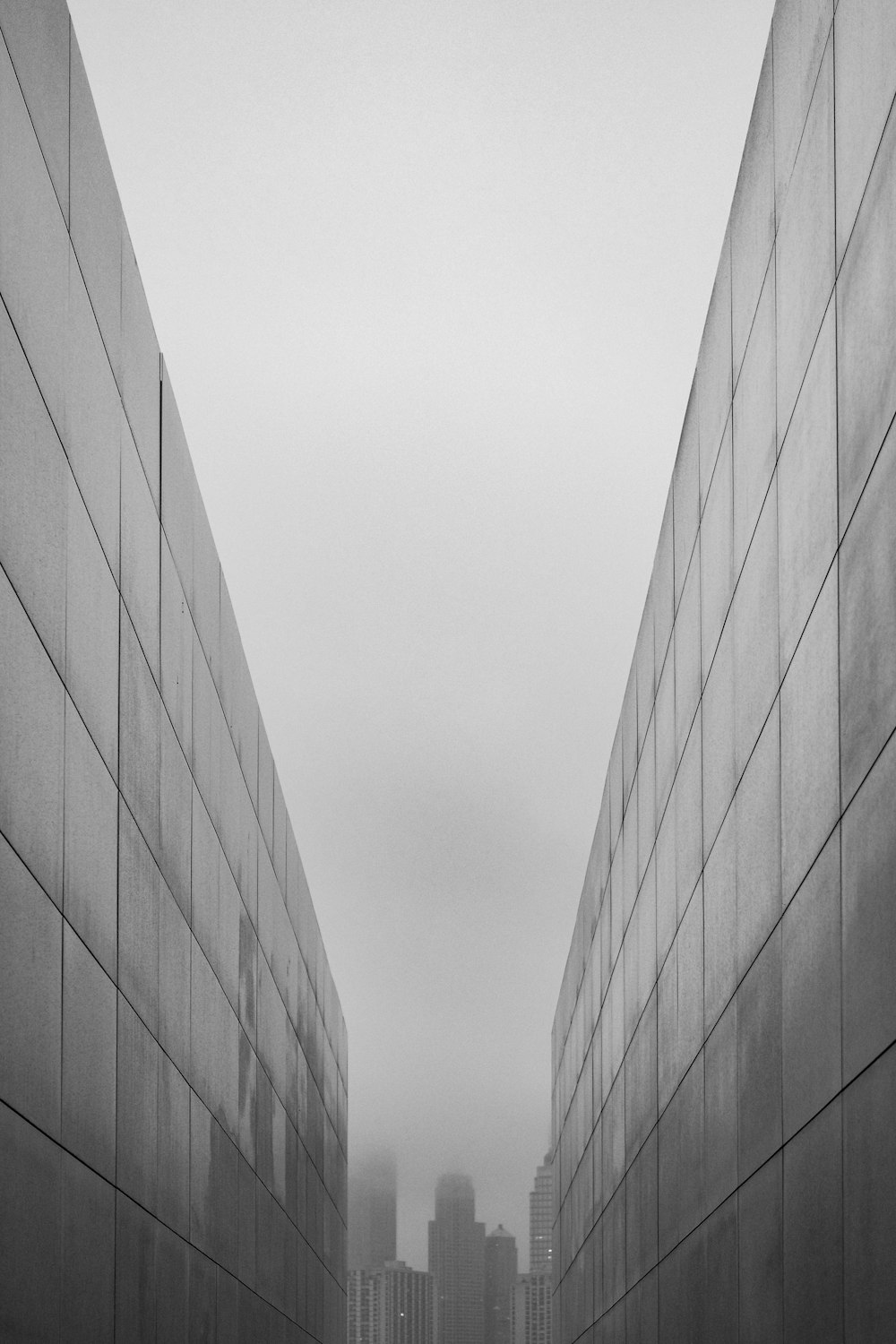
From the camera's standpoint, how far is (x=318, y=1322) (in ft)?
161

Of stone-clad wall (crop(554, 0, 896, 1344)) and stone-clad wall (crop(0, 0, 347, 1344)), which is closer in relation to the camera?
stone-clad wall (crop(554, 0, 896, 1344))

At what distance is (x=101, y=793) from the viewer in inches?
639

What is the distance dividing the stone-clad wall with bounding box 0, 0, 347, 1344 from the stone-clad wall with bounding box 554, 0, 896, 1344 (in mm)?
6292


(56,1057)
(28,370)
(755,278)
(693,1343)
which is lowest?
(693,1343)

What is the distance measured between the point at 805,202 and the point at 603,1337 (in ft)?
96.1

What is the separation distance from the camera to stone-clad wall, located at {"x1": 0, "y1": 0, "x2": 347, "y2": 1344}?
12789 mm

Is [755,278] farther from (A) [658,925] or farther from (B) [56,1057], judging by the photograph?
(A) [658,925]

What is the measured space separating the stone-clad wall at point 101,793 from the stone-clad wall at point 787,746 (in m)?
6.29

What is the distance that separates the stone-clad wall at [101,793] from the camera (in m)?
12.8

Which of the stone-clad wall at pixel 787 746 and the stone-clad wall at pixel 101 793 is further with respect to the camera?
the stone-clad wall at pixel 101 793

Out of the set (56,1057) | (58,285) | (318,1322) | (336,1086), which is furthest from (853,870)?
(336,1086)

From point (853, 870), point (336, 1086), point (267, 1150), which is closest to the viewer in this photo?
point (853, 870)

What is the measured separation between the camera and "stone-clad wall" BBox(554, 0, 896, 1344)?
11.1 metres

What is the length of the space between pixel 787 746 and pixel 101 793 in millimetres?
6789
